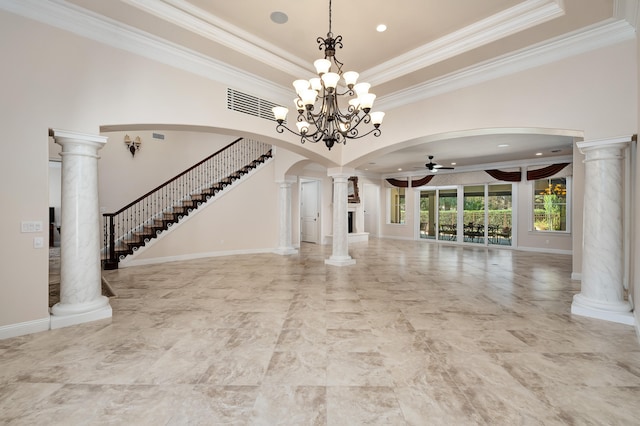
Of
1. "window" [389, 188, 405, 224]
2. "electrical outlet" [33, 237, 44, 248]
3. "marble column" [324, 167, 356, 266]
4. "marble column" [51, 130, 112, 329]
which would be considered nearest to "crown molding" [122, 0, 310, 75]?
"marble column" [51, 130, 112, 329]

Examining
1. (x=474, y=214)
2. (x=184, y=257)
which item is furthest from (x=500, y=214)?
(x=184, y=257)

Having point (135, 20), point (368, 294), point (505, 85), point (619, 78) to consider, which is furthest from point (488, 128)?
point (135, 20)

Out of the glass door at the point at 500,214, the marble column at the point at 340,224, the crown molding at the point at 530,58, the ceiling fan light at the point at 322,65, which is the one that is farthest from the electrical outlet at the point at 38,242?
the glass door at the point at 500,214

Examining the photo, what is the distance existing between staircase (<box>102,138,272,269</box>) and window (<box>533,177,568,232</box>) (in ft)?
29.2

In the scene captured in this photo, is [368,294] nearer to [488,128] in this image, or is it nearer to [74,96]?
[488,128]

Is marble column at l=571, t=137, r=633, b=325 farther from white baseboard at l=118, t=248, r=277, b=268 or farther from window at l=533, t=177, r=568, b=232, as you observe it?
white baseboard at l=118, t=248, r=277, b=268

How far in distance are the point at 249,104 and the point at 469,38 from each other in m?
3.23

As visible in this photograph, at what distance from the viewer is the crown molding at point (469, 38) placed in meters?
3.31

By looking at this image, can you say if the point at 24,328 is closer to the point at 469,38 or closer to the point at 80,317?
the point at 80,317

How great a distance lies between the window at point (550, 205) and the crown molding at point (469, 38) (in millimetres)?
7974

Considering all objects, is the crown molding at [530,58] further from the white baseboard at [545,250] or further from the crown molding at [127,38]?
the white baseboard at [545,250]

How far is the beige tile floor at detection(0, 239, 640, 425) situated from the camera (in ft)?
6.36

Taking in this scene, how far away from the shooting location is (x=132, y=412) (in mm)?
1928

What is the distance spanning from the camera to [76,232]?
134 inches
